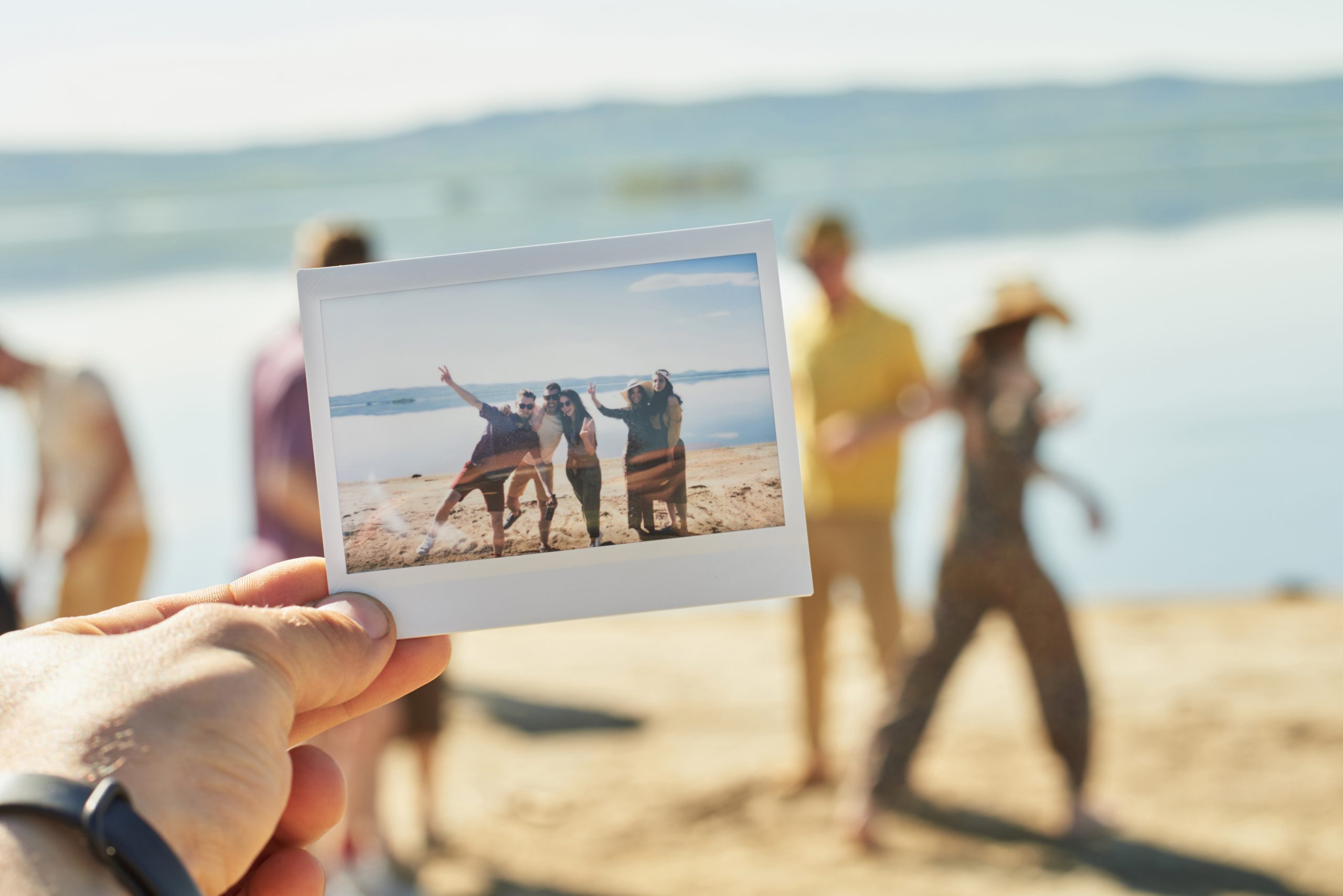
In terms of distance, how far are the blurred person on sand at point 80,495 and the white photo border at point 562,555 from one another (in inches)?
97.2

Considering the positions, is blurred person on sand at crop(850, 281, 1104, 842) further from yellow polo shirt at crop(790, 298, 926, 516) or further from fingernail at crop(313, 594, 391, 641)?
fingernail at crop(313, 594, 391, 641)

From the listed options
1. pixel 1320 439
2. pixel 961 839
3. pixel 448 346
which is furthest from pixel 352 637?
pixel 1320 439

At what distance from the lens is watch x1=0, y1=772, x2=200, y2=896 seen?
A: 684 mm

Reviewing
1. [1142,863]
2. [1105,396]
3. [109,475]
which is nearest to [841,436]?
[1142,863]

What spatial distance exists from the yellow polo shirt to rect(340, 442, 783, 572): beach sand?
8.21 ft

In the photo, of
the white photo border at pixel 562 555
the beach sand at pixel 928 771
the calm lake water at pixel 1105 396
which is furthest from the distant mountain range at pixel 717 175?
the white photo border at pixel 562 555

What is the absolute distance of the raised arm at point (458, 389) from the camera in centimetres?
100

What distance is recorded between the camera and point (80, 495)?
3.12 metres

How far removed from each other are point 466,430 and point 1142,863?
2.97m

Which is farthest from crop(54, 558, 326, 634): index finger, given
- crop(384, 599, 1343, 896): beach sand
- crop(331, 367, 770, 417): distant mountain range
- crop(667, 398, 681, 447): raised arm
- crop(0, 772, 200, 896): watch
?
crop(384, 599, 1343, 896): beach sand

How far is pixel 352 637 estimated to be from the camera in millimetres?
938

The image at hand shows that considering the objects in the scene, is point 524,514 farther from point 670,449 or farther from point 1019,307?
point 1019,307

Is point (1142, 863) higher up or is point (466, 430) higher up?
point (466, 430)

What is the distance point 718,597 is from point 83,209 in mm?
22201
